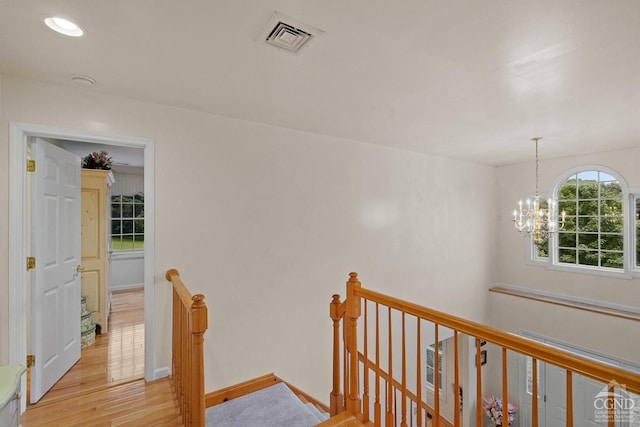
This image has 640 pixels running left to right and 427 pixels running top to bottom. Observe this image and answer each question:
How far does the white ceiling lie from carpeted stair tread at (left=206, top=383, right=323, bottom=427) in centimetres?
258

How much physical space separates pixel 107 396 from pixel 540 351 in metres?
2.88

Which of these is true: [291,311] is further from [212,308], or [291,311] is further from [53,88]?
[53,88]

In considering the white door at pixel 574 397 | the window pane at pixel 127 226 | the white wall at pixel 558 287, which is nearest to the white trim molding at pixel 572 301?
the white wall at pixel 558 287

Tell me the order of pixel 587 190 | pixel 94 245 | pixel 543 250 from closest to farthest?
pixel 94 245 < pixel 587 190 < pixel 543 250

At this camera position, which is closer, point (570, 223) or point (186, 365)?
point (186, 365)

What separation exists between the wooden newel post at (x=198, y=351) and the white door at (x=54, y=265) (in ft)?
5.38

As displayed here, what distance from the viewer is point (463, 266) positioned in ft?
16.9

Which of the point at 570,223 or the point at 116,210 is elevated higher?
the point at 116,210

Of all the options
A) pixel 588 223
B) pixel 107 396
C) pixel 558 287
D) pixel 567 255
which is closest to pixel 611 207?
pixel 588 223

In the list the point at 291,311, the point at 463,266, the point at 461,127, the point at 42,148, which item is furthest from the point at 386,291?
the point at 42,148

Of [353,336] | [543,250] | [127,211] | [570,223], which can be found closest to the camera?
[353,336]

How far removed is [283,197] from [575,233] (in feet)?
16.4

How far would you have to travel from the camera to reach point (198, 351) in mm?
1476

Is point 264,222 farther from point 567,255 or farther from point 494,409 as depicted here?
point 494,409
